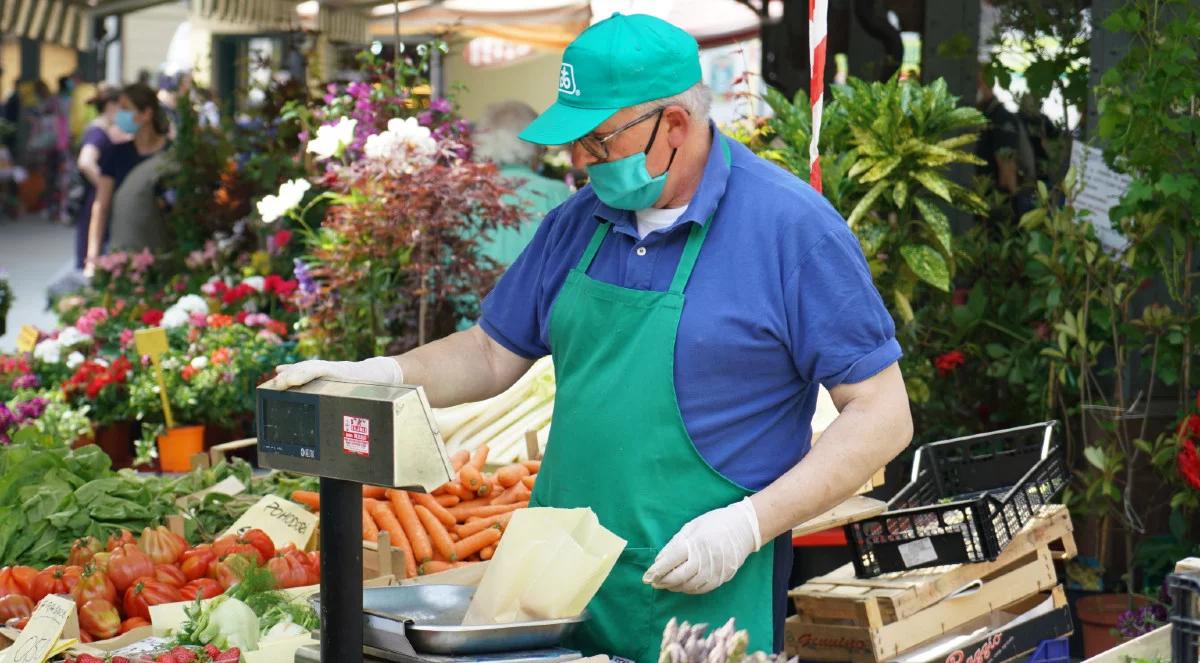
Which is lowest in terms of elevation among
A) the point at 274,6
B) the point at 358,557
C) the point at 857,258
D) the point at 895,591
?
the point at 895,591

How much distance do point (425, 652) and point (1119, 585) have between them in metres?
3.87

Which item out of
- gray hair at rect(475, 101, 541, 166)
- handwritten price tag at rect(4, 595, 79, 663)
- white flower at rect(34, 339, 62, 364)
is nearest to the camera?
handwritten price tag at rect(4, 595, 79, 663)

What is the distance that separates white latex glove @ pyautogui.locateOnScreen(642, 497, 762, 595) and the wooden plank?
1.68 meters

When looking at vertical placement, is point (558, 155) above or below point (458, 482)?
above

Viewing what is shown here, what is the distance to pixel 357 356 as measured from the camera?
6.11 meters

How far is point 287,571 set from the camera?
3662mm

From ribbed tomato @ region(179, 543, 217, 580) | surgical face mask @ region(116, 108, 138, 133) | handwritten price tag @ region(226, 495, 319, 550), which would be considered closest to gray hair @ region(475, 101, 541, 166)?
handwritten price tag @ region(226, 495, 319, 550)

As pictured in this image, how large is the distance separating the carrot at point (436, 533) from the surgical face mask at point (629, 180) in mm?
1999

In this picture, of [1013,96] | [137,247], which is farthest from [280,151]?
[1013,96]

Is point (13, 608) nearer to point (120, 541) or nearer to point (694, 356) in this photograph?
point (120, 541)

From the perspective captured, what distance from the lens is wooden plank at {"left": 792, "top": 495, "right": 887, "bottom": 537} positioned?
4.26 m

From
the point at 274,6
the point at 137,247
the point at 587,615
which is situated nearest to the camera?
the point at 587,615

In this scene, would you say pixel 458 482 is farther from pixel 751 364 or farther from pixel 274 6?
pixel 274 6

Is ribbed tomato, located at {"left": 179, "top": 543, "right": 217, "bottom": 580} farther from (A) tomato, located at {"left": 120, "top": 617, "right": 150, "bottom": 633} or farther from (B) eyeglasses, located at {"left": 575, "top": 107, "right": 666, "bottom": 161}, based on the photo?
(B) eyeglasses, located at {"left": 575, "top": 107, "right": 666, "bottom": 161}
